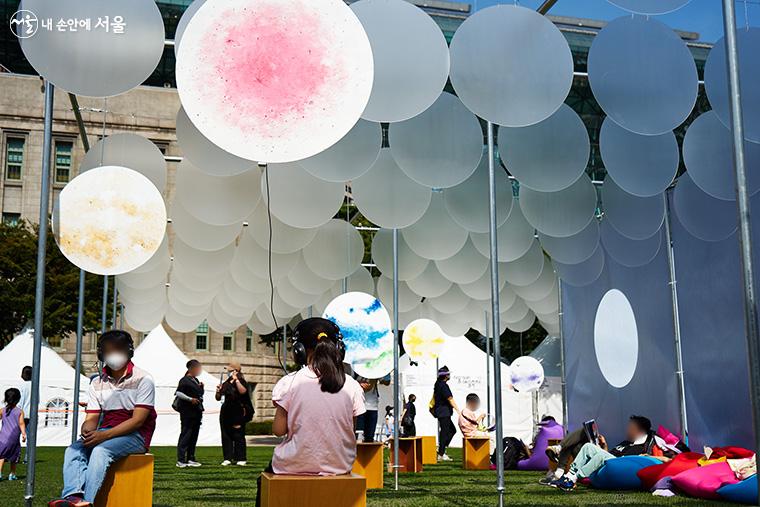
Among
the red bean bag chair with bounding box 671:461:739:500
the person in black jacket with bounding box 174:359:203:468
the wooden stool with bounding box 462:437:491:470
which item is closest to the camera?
the red bean bag chair with bounding box 671:461:739:500

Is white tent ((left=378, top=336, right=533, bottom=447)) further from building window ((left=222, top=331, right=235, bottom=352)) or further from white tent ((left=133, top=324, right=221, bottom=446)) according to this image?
building window ((left=222, top=331, right=235, bottom=352))

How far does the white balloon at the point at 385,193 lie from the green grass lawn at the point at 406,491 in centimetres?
265

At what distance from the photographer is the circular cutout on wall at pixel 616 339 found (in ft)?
37.7

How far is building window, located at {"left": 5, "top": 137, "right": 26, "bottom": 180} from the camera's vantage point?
36.1 meters

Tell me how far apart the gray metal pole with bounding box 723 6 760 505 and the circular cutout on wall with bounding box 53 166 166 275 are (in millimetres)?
4645

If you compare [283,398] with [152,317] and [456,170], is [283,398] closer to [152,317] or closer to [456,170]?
[456,170]

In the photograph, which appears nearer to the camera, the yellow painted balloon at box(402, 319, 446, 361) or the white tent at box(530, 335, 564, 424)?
the yellow painted balloon at box(402, 319, 446, 361)

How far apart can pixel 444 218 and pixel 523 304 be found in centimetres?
589

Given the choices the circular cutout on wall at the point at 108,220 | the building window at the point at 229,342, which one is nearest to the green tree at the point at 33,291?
the building window at the point at 229,342

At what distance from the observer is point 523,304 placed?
1530cm

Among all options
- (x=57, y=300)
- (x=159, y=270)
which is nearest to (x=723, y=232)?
(x=159, y=270)

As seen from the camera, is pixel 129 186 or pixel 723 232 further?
pixel 723 232
